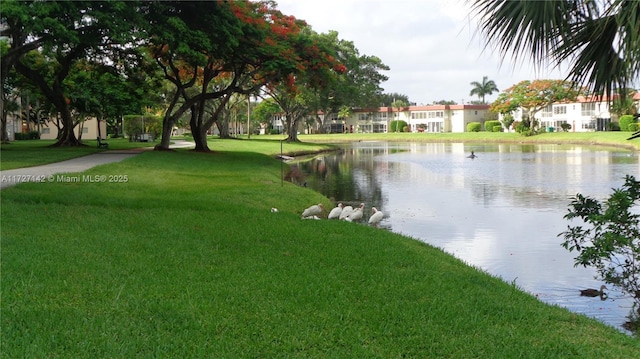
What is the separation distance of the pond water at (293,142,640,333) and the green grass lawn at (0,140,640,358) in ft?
5.05

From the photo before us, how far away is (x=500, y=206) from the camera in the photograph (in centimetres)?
1622

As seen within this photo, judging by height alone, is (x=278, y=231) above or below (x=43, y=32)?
below

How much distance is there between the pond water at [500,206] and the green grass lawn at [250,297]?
1541 mm

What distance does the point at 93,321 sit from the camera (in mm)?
4801

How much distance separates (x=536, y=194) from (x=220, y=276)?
14294 millimetres

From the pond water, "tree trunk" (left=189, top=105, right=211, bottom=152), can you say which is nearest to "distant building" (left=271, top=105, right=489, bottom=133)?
"tree trunk" (left=189, top=105, right=211, bottom=152)

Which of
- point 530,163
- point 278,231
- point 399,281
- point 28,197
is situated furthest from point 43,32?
point 530,163

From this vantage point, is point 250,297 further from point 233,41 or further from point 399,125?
point 399,125

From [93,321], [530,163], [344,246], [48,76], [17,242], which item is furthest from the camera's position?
[48,76]

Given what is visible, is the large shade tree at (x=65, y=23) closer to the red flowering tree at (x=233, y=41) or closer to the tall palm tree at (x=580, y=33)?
the red flowering tree at (x=233, y=41)

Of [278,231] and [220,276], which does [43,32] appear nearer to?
[278,231]

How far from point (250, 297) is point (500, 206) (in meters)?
11.8

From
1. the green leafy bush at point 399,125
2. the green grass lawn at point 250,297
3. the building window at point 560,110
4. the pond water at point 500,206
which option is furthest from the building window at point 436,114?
the green grass lawn at point 250,297

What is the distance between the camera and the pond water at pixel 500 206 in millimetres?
8688
